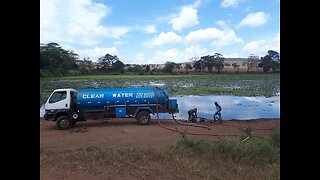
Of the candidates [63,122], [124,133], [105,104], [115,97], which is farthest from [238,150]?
[63,122]

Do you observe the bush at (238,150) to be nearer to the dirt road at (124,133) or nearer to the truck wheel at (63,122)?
the dirt road at (124,133)

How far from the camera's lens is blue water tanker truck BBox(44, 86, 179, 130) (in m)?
10.6

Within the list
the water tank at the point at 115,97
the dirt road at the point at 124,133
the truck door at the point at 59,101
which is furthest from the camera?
the water tank at the point at 115,97

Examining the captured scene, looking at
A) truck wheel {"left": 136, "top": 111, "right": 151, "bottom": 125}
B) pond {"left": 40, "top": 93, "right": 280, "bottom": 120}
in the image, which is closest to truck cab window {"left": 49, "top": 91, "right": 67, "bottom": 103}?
pond {"left": 40, "top": 93, "right": 280, "bottom": 120}

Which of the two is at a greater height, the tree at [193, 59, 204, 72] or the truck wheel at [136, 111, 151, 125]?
the tree at [193, 59, 204, 72]

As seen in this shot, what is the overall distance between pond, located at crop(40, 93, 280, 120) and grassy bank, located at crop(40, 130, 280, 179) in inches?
177

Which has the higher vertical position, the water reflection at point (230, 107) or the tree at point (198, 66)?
the tree at point (198, 66)

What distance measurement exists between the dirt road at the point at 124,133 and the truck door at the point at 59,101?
96cm

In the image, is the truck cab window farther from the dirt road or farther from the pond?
the dirt road

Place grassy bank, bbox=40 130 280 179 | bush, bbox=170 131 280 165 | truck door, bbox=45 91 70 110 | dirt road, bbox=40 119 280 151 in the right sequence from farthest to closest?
truck door, bbox=45 91 70 110
dirt road, bbox=40 119 280 151
bush, bbox=170 131 280 165
grassy bank, bbox=40 130 280 179

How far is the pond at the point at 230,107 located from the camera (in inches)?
467

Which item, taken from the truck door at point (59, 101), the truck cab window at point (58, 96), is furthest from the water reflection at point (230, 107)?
the truck cab window at point (58, 96)

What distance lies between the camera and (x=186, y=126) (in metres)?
11.2
